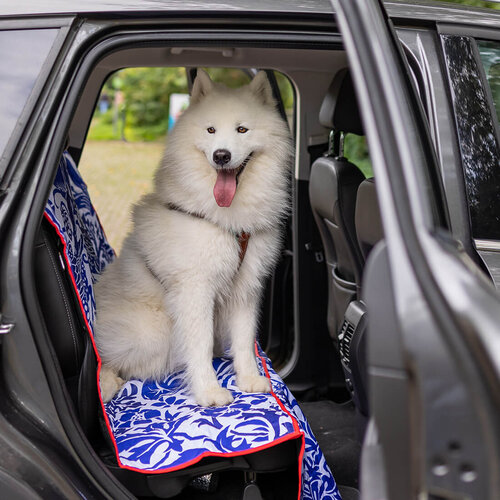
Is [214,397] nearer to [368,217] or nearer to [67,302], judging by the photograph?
[67,302]

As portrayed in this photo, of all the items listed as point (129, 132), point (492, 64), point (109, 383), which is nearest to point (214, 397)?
point (109, 383)

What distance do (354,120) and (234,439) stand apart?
4.62 feet

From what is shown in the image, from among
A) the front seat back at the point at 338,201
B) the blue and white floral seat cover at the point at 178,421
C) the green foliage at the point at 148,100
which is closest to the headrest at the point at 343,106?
the front seat back at the point at 338,201

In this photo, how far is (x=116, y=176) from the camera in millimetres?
11961

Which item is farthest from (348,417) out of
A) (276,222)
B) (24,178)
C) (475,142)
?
(24,178)

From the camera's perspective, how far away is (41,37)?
1.53 metres

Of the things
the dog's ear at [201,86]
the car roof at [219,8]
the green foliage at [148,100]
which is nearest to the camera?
the car roof at [219,8]

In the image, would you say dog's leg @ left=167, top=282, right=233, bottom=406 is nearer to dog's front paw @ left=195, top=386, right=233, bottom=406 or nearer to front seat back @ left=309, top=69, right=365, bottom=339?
dog's front paw @ left=195, top=386, right=233, bottom=406

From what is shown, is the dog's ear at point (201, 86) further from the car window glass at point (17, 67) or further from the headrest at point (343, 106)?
the car window glass at point (17, 67)

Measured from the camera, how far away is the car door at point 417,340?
968mm

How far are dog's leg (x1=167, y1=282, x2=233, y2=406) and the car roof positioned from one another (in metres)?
1.02

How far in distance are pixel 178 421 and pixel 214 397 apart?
196mm

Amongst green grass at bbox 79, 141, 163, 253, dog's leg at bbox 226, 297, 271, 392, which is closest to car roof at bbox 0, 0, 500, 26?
dog's leg at bbox 226, 297, 271, 392

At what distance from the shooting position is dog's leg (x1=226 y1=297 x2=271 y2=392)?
224 cm
